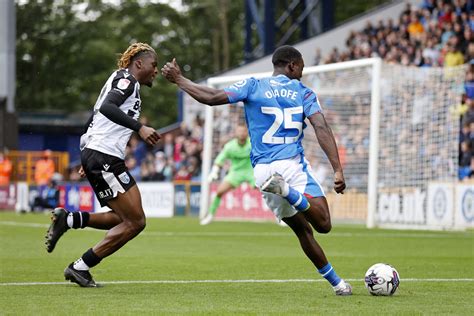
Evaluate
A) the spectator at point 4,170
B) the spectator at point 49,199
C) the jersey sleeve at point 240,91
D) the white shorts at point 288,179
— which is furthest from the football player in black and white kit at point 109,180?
the spectator at point 4,170

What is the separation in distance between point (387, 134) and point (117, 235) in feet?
44.1

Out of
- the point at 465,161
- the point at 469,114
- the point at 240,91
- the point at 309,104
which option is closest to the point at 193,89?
the point at 240,91

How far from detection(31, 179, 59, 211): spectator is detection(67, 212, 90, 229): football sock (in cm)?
2262

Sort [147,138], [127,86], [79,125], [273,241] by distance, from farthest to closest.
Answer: [79,125] < [273,241] < [127,86] < [147,138]

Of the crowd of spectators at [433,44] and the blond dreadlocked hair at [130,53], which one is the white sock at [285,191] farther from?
the crowd of spectators at [433,44]

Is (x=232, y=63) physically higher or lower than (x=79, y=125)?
higher

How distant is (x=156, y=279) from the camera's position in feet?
33.7

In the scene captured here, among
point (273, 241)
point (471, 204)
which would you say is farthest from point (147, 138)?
point (471, 204)

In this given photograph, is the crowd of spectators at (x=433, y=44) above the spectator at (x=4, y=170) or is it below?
above

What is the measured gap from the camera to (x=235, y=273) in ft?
36.2

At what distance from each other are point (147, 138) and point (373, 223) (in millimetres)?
13225

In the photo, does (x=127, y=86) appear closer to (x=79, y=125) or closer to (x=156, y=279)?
(x=156, y=279)

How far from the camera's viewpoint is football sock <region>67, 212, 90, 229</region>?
31.1ft

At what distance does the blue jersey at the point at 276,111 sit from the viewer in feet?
29.6
